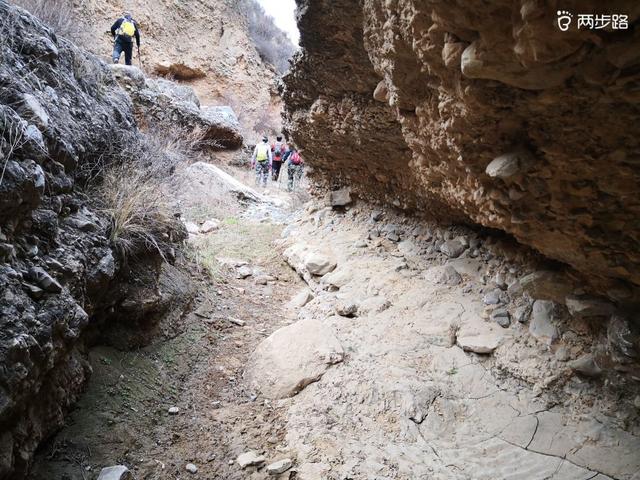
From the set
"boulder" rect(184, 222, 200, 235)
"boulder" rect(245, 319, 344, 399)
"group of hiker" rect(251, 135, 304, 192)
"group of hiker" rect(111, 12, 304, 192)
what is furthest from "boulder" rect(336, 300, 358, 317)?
"group of hiker" rect(251, 135, 304, 192)

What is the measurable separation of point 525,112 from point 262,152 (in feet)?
32.1

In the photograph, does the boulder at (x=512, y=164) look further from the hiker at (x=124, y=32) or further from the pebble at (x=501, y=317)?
the hiker at (x=124, y=32)

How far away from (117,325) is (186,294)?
2.86 ft

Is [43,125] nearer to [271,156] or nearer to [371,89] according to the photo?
[371,89]

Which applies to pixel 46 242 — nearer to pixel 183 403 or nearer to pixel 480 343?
pixel 183 403

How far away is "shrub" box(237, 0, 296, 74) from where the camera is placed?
738 inches

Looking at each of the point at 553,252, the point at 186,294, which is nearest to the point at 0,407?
the point at 186,294

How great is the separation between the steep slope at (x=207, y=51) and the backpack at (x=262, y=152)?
4147mm

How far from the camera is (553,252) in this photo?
241 cm

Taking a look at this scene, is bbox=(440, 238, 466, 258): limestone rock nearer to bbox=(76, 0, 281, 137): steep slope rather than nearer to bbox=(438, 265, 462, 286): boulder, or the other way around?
bbox=(438, 265, 462, 286): boulder

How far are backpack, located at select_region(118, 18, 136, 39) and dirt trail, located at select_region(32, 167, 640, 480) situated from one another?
271 inches

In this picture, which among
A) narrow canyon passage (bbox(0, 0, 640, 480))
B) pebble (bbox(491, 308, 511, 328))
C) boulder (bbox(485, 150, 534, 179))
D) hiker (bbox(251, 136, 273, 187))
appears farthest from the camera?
hiker (bbox(251, 136, 273, 187))

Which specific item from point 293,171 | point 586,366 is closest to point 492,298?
point 586,366

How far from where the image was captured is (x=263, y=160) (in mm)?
11102
